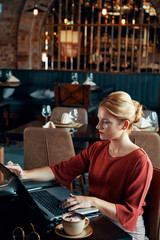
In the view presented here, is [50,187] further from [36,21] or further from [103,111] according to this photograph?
[36,21]

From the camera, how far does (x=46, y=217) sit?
4.84 feet

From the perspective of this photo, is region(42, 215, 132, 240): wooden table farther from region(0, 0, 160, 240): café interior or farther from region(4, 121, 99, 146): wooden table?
region(0, 0, 160, 240): café interior

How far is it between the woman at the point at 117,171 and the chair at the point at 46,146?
917mm

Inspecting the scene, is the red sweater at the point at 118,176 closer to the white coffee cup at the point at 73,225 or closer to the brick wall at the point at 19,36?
the white coffee cup at the point at 73,225

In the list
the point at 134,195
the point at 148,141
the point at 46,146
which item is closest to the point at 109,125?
the point at 134,195

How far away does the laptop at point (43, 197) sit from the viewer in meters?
1.39

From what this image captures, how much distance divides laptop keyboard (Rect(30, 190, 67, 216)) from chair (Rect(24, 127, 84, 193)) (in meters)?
1.22

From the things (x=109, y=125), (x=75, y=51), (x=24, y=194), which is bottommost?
(x=24, y=194)

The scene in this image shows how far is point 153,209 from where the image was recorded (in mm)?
1849

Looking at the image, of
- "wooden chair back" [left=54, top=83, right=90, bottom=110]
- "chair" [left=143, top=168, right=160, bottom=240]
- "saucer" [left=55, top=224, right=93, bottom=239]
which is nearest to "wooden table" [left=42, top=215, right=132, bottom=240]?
"saucer" [left=55, top=224, right=93, bottom=239]

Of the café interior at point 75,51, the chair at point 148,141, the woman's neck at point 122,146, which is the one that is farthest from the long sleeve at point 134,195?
the café interior at point 75,51

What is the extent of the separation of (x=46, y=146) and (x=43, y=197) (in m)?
1.38

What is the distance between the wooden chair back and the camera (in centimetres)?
589

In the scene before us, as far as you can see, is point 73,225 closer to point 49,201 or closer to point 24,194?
point 24,194
